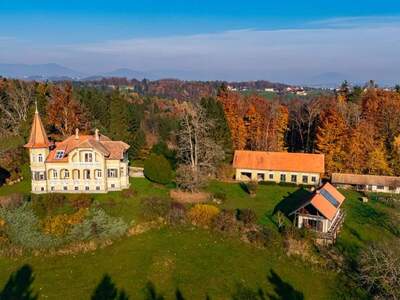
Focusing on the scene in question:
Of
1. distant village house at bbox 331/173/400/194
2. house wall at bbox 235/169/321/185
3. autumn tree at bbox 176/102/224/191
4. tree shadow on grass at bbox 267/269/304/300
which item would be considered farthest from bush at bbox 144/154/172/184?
distant village house at bbox 331/173/400/194

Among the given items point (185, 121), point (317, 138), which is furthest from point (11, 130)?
point (317, 138)

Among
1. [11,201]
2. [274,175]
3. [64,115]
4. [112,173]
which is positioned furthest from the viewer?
[64,115]

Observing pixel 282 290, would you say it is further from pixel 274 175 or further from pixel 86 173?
pixel 86 173

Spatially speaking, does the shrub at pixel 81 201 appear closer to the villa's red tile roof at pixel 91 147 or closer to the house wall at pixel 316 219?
the villa's red tile roof at pixel 91 147

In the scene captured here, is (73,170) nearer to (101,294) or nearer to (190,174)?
(190,174)

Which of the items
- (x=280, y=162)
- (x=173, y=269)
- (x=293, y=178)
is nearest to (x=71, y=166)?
(x=173, y=269)

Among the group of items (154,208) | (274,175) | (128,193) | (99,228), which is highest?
(274,175)

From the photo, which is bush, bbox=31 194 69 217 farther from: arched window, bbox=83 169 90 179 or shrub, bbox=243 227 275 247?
shrub, bbox=243 227 275 247
